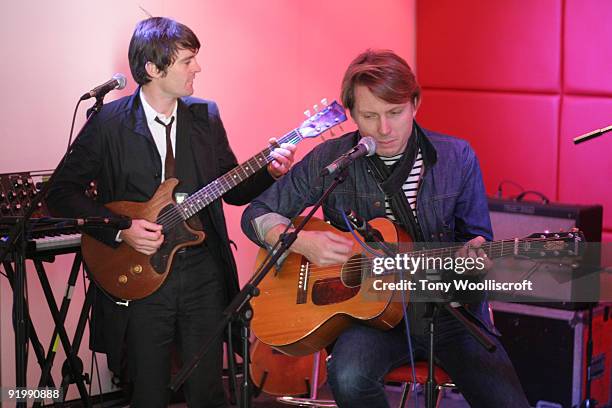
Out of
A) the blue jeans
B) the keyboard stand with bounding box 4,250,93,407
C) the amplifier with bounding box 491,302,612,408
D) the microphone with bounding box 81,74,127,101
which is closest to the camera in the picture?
the blue jeans

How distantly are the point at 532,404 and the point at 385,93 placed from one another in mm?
1984

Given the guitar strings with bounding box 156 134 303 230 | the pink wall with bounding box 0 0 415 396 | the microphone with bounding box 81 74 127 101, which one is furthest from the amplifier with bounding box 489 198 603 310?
the microphone with bounding box 81 74 127 101

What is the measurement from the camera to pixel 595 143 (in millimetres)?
5246

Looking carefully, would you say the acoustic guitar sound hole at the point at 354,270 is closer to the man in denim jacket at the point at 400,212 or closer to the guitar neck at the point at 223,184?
the man in denim jacket at the point at 400,212

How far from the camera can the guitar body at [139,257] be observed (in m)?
3.85

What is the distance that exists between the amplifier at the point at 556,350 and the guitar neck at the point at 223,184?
1541 mm

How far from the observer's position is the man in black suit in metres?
3.85

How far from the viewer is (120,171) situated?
3.92 m

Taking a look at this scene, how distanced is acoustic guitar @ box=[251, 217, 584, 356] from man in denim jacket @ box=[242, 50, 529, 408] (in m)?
0.05

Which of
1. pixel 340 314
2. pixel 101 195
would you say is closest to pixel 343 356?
pixel 340 314

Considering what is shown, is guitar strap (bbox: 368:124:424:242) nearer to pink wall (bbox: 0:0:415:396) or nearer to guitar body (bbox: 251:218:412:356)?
guitar body (bbox: 251:218:412:356)

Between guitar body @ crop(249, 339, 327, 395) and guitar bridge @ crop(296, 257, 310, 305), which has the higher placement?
guitar bridge @ crop(296, 257, 310, 305)

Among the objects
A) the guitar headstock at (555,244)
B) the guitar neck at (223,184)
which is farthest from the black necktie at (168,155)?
the guitar headstock at (555,244)

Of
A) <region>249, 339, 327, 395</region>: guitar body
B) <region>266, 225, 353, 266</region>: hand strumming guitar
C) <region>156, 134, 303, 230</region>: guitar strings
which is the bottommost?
<region>249, 339, 327, 395</region>: guitar body
